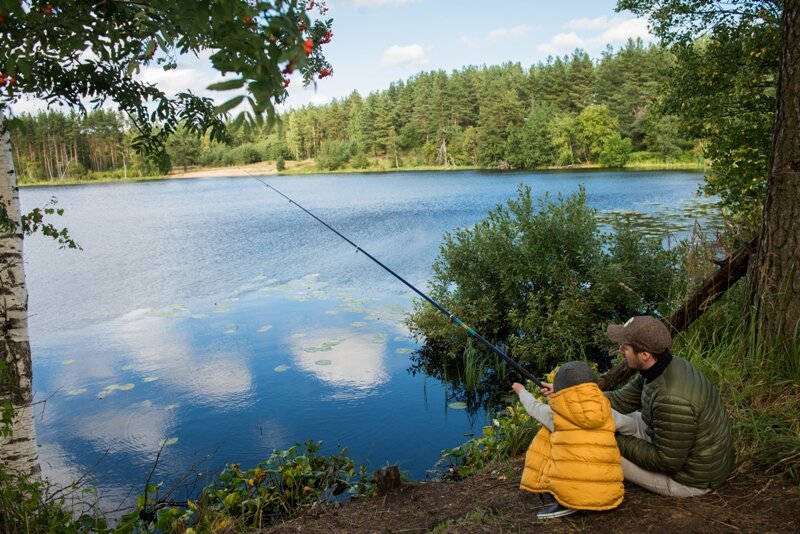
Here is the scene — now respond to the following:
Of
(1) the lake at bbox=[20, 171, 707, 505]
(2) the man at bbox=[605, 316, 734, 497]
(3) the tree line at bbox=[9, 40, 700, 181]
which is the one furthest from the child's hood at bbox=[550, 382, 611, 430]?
(3) the tree line at bbox=[9, 40, 700, 181]

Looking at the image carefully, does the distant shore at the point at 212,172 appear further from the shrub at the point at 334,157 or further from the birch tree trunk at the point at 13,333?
the birch tree trunk at the point at 13,333

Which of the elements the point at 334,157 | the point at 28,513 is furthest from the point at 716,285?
the point at 334,157

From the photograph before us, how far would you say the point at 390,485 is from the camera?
4625 millimetres

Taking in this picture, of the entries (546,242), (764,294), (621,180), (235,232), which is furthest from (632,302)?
(621,180)

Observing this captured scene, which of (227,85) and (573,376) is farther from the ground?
(227,85)

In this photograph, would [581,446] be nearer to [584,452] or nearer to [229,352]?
[584,452]

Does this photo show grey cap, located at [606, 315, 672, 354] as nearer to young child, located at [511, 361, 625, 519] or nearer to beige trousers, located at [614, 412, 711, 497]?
young child, located at [511, 361, 625, 519]

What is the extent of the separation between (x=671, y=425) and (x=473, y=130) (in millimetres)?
65553

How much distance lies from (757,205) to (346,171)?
65669 millimetres

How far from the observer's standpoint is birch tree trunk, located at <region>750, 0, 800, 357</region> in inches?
153

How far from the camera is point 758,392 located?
12.8 feet

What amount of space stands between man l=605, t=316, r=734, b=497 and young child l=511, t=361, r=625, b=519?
0.55 feet

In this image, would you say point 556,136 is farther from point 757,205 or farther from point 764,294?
point 764,294

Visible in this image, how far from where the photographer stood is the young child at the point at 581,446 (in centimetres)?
299
